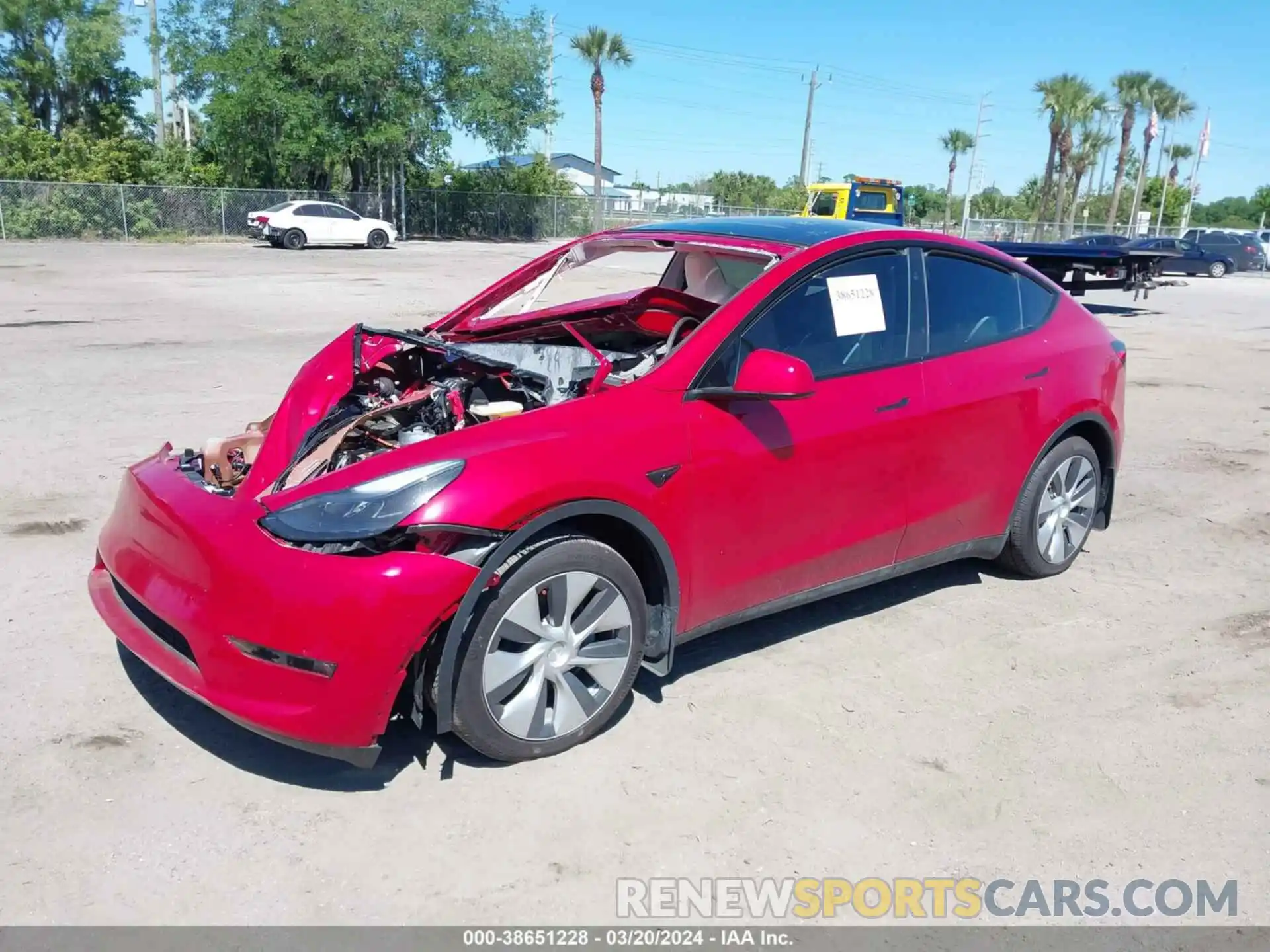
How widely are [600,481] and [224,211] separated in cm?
3831

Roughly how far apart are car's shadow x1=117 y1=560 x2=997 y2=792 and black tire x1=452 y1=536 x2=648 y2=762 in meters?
0.17

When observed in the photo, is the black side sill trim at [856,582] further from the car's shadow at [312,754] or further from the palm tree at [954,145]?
the palm tree at [954,145]

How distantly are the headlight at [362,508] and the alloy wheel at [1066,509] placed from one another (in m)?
3.15

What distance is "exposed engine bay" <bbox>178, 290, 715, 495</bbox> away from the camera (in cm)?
375

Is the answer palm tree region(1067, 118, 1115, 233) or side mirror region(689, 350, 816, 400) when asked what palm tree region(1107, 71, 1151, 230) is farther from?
side mirror region(689, 350, 816, 400)

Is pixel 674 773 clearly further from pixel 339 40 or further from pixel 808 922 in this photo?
pixel 339 40

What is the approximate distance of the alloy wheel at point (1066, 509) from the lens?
502 centimetres

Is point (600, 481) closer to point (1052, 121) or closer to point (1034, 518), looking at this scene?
point (1034, 518)

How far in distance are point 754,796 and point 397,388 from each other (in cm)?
224

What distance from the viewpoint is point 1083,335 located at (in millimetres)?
5133

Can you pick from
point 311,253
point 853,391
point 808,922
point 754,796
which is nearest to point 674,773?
point 754,796

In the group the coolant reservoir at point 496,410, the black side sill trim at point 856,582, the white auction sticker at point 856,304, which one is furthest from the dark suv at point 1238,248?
the coolant reservoir at point 496,410

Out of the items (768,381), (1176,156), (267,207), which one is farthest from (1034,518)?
(1176,156)

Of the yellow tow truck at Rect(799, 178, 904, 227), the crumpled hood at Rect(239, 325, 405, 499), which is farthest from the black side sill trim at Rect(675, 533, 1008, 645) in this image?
the yellow tow truck at Rect(799, 178, 904, 227)
